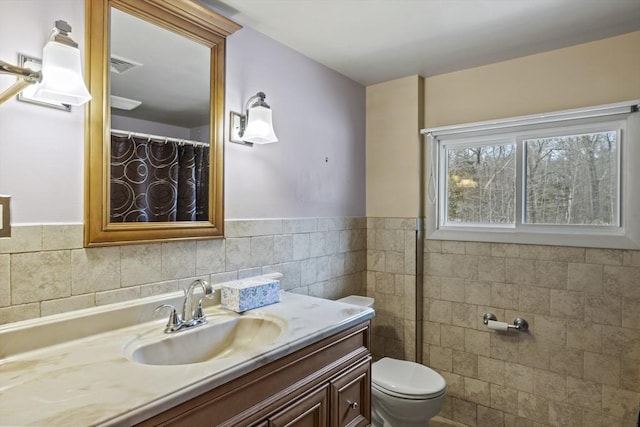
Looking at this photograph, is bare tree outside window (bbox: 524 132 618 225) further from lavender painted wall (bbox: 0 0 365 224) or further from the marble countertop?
the marble countertop

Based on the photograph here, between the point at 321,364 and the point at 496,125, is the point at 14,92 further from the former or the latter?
the point at 496,125

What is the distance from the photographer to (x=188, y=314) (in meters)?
1.51

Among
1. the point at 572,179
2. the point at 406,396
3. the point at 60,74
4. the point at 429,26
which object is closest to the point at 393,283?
the point at 406,396

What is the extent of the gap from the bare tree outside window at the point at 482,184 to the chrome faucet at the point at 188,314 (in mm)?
1873

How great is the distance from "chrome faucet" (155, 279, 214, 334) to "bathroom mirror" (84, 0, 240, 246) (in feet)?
0.85

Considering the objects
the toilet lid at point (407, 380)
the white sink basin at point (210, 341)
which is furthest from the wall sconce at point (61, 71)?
the toilet lid at point (407, 380)

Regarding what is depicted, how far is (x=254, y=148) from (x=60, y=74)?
962 mm

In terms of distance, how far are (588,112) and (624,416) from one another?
1.68 meters

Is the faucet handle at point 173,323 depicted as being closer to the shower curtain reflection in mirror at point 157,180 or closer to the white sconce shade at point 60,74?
the shower curtain reflection in mirror at point 157,180

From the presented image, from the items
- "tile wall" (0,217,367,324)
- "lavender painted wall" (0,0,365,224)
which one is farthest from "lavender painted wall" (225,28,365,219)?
"tile wall" (0,217,367,324)

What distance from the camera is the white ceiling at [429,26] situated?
1.75 m

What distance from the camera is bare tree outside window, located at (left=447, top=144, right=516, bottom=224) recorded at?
8.07 ft

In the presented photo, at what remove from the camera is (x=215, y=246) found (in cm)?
177

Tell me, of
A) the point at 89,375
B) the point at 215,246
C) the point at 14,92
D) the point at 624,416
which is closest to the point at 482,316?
the point at 624,416
